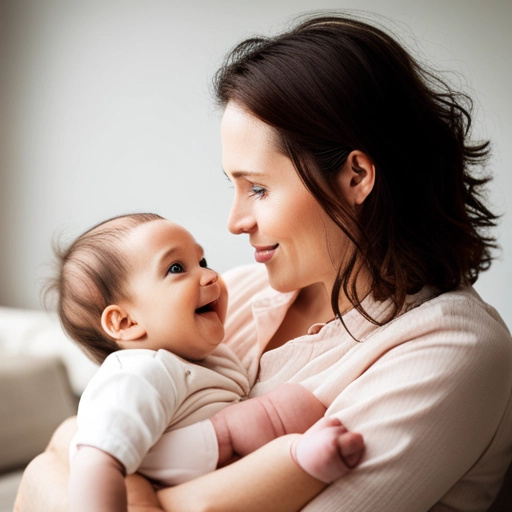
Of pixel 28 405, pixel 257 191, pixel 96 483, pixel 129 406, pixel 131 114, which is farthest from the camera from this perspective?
pixel 131 114

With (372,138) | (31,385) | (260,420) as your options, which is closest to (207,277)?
(260,420)

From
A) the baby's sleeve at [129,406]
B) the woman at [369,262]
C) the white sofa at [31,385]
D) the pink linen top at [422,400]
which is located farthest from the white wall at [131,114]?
the baby's sleeve at [129,406]

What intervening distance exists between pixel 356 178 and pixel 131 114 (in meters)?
1.67

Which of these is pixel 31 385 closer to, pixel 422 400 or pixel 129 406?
pixel 129 406

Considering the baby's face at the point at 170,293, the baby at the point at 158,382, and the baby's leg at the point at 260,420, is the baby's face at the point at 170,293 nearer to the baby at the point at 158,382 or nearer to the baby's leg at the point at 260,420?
the baby at the point at 158,382

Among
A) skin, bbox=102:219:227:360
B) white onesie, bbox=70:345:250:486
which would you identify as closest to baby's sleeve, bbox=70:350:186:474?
white onesie, bbox=70:345:250:486

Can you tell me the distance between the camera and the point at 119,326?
1.37m

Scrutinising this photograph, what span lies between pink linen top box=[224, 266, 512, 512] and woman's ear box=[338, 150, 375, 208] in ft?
0.79

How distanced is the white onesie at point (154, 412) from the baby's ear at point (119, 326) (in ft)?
0.25

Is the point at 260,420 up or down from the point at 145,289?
down

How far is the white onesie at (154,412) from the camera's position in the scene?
1104mm

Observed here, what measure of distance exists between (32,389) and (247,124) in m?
1.40

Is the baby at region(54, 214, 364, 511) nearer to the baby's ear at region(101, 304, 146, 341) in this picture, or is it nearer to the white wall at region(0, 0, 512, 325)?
the baby's ear at region(101, 304, 146, 341)

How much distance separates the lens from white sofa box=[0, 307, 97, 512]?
2211 mm
